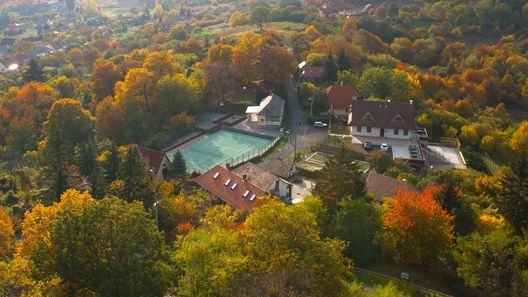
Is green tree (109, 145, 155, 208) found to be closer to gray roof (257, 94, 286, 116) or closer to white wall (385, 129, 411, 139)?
gray roof (257, 94, 286, 116)

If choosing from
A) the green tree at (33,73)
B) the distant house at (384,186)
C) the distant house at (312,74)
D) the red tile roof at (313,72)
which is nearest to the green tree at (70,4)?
the green tree at (33,73)

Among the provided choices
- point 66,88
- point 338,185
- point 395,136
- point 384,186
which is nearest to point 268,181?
point 384,186

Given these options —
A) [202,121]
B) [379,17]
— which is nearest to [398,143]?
[202,121]

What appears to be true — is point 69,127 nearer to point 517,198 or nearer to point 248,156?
point 248,156

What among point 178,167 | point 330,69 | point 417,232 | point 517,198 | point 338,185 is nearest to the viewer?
point 417,232

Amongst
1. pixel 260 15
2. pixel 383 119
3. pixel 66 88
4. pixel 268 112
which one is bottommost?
pixel 268 112

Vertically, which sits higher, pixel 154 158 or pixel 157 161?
pixel 154 158
